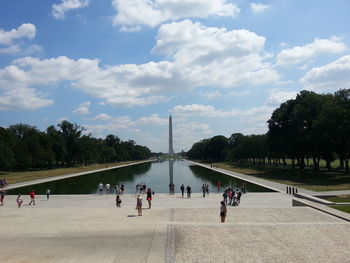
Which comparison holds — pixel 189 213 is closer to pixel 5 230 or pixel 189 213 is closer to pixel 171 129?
pixel 5 230

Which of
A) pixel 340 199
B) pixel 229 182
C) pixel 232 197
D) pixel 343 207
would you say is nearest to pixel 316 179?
pixel 229 182

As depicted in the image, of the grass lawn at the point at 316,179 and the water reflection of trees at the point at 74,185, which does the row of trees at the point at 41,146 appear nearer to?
the water reflection of trees at the point at 74,185

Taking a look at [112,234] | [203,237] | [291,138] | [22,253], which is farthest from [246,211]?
[291,138]

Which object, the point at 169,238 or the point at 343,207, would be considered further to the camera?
the point at 343,207

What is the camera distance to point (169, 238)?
13.1m

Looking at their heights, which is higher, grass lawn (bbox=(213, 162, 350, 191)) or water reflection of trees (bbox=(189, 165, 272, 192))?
grass lawn (bbox=(213, 162, 350, 191))

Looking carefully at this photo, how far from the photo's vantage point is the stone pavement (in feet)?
36.6

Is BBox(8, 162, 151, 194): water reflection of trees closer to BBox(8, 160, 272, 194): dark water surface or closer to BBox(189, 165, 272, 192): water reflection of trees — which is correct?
BBox(8, 160, 272, 194): dark water surface

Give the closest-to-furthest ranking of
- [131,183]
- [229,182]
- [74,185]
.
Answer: [74,185], [229,182], [131,183]

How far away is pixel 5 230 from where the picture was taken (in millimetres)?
14867

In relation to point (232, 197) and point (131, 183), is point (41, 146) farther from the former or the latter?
point (232, 197)

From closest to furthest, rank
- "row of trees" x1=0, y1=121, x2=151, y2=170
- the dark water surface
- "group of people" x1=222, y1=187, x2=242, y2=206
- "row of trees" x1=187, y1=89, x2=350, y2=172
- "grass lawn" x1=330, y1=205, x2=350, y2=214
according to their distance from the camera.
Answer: "grass lawn" x1=330, y1=205, x2=350, y2=214, "group of people" x1=222, y1=187, x2=242, y2=206, the dark water surface, "row of trees" x1=187, y1=89, x2=350, y2=172, "row of trees" x1=0, y1=121, x2=151, y2=170

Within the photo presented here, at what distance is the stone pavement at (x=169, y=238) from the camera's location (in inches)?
439

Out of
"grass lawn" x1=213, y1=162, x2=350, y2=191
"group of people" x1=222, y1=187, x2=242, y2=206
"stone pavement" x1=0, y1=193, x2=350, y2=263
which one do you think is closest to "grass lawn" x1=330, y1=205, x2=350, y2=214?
"stone pavement" x1=0, y1=193, x2=350, y2=263
